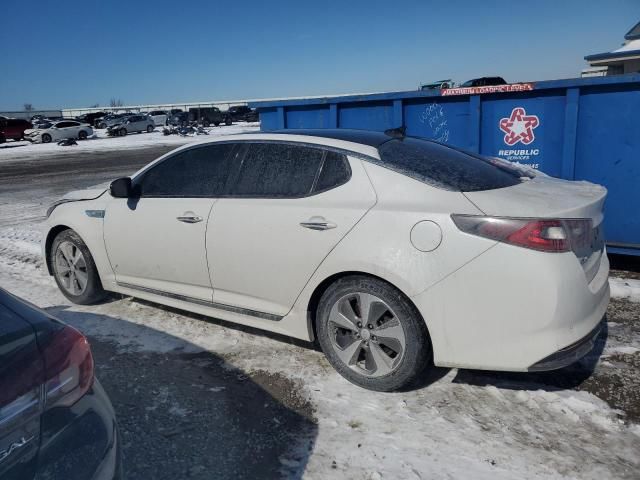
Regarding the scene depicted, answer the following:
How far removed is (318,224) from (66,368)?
5.96 ft

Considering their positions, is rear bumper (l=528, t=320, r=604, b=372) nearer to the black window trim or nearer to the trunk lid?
the trunk lid

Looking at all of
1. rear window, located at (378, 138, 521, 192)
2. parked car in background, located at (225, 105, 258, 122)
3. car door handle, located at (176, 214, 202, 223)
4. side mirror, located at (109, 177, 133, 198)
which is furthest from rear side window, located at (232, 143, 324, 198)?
parked car in background, located at (225, 105, 258, 122)

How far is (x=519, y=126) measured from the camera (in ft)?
17.8

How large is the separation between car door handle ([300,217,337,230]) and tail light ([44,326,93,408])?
65.3 inches

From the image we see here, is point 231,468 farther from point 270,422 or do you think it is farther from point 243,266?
point 243,266

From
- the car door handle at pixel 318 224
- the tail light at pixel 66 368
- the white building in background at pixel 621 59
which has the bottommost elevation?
the tail light at pixel 66 368

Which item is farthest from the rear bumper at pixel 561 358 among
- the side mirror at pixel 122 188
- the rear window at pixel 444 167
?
the side mirror at pixel 122 188

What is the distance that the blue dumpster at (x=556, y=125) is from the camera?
4.89m

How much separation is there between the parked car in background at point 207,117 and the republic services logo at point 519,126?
1655 inches

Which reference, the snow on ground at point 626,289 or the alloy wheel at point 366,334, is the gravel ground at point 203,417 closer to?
the alloy wheel at point 366,334

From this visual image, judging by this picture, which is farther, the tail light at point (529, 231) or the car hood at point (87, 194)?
the car hood at point (87, 194)

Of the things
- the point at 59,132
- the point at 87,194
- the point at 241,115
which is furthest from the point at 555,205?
the point at 241,115

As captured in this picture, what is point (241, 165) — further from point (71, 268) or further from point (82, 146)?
point (82, 146)

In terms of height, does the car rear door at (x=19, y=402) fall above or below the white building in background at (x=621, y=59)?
below
